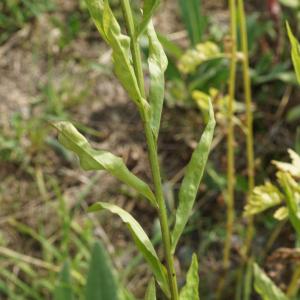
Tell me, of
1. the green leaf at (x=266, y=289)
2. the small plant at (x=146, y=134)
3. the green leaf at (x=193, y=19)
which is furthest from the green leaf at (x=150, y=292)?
the green leaf at (x=193, y=19)

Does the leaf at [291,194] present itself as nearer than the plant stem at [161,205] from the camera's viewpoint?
No

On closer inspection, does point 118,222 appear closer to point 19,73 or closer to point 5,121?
point 5,121

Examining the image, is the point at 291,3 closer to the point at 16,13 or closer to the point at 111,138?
the point at 111,138

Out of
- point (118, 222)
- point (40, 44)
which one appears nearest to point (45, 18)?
point (40, 44)

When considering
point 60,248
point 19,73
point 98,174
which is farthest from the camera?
point 19,73

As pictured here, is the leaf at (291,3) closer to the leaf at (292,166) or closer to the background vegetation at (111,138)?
the background vegetation at (111,138)

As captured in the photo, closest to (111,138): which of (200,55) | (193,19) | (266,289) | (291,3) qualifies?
(193,19)

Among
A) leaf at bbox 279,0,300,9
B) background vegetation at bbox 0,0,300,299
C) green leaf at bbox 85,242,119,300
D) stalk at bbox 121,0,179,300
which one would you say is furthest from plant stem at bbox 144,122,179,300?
leaf at bbox 279,0,300,9
